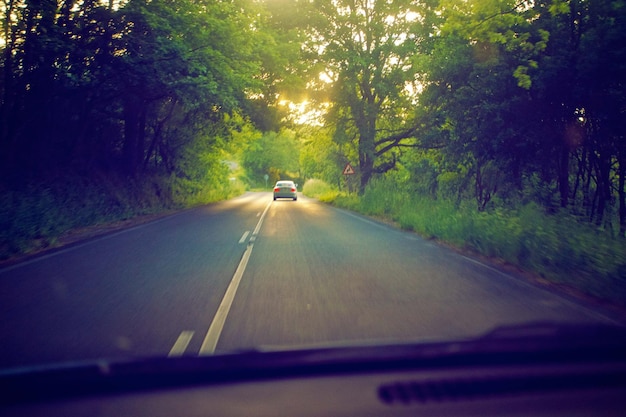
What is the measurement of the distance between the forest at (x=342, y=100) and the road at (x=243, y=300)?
190 centimetres

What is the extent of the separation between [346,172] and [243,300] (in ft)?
75.6

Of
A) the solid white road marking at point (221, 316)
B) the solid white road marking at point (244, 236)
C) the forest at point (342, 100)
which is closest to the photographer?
the solid white road marking at point (221, 316)

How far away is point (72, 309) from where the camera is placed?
508 centimetres

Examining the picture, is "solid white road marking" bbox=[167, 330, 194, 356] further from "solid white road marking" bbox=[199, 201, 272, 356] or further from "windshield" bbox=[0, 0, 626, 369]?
"solid white road marking" bbox=[199, 201, 272, 356]

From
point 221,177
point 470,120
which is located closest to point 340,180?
point 221,177

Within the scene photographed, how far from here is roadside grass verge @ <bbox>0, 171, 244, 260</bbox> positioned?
10562 mm

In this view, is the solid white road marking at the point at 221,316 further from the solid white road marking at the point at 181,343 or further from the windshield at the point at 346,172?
the solid white road marking at the point at 181,343

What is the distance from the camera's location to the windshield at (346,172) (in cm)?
489

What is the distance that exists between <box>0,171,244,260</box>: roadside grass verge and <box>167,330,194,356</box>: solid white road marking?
677cm

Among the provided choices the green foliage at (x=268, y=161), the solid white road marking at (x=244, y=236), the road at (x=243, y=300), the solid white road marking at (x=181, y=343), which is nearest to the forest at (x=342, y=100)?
the road at (x=243, y=300)

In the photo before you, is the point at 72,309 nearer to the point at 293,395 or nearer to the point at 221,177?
the point at 293,395

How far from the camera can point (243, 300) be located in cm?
549

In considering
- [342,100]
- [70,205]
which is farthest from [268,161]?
[70,205]

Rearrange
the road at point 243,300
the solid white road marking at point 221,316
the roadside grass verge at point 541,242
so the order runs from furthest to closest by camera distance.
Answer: the roadside grass verge at point 541,242 → the road at point 243,300 → the solid white road marking at point 221,316
